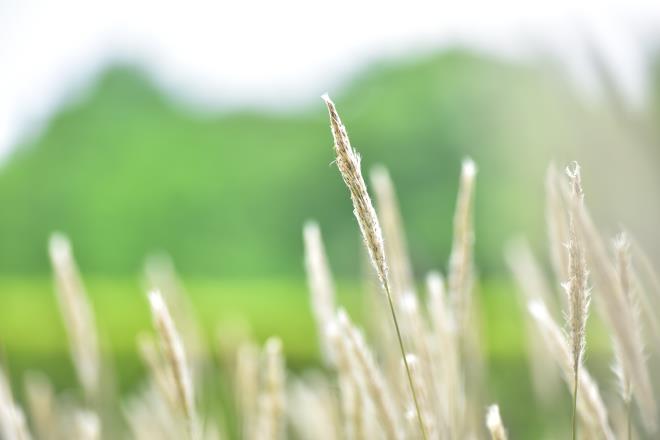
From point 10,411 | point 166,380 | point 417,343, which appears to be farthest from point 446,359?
point 10,411

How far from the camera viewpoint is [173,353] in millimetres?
484

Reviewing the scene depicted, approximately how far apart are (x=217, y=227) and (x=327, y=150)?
1.17 m

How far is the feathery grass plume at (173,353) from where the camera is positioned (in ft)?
1.57

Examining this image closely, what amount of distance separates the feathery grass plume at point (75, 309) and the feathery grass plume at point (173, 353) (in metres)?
0.28

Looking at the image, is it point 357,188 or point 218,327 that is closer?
point 357,188

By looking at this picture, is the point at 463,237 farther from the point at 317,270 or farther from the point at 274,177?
the point at 274,177

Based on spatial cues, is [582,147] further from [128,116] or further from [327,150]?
[128,116]

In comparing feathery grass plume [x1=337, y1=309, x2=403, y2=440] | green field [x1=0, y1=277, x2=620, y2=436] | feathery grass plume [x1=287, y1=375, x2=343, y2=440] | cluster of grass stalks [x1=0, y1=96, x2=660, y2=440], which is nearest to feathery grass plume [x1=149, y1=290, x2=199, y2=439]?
cluster of grass stalks [x1=0, y1=96, x2=660, y2=440]

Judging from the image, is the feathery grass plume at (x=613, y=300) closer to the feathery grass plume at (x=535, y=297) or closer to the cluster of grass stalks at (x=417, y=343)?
the cluster of grass stalks at (x=417, y=343)

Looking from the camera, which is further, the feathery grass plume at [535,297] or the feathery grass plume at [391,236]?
the feathery grass plume at [535,297]

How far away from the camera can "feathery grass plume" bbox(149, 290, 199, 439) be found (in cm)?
48

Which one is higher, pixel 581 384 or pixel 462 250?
pixel 462 250

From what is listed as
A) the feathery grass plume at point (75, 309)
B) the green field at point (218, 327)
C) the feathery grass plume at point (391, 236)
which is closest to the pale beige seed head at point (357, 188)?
the feathery grass plume at point (391, 236)

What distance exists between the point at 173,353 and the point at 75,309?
1.08ft
